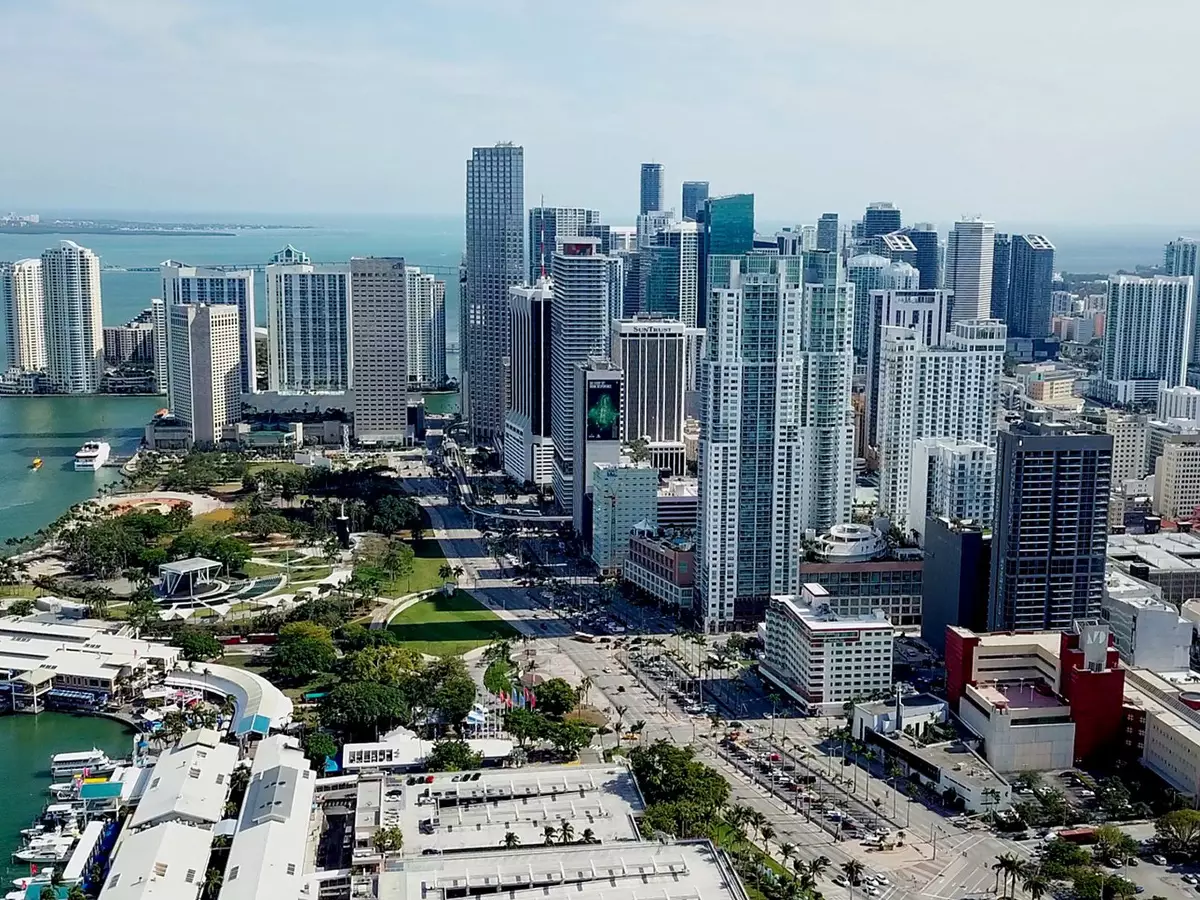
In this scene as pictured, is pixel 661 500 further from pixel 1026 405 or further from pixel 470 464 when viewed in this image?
pixel 1026 405

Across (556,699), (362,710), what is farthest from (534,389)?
(362,710)

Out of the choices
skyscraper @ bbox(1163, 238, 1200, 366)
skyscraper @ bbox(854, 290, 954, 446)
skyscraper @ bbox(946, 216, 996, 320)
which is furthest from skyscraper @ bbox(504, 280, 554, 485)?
skyscraper @ bbox(1163, 238, 1200, 366)

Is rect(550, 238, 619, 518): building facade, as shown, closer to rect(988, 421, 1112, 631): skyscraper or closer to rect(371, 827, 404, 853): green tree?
rect(988, 421, 1112, 631): skyscraper

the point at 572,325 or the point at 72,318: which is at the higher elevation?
the point at 572,325

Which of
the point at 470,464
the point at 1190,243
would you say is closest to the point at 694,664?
the point at 470,464

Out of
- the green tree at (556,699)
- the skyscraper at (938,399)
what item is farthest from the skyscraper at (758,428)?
the skyscraper at (938,399)

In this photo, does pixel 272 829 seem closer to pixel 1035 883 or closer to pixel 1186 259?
pixel 1035 883
